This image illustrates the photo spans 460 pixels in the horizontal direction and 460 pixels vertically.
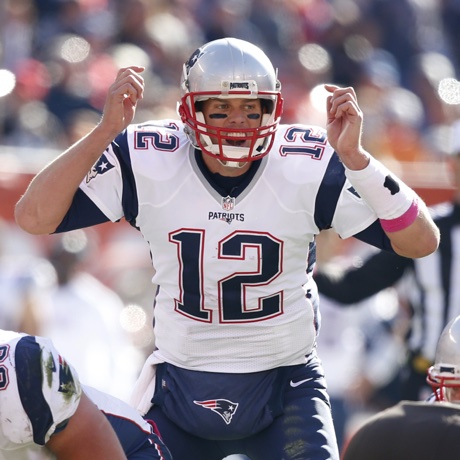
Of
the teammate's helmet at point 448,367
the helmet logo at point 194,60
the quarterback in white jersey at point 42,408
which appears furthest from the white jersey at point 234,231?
the quarterback in white jersey at point 42,408

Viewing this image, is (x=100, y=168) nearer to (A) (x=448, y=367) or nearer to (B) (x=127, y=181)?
(B) (x=127, y=181)

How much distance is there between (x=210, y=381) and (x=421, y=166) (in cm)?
497

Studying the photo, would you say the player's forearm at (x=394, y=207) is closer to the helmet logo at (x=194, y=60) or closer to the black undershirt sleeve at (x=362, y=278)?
the helmet logo at (x=194, y=60)

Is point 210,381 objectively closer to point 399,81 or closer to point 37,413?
point 37,413

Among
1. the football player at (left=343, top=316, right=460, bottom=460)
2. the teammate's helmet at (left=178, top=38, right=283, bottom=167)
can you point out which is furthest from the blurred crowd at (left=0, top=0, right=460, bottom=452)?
the football player at (left=343, top=316, right=460, bottom=460)

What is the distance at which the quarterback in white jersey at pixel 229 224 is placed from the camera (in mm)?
3826

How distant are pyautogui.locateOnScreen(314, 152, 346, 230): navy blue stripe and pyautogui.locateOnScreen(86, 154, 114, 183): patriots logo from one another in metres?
0.66

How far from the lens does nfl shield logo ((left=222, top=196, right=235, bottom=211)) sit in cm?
389

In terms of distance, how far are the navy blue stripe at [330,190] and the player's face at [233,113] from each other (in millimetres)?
274

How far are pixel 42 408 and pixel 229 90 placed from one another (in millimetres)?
1263

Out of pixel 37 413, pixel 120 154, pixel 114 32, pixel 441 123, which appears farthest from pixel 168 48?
pixel 37 413

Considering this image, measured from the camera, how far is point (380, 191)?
3721 mm

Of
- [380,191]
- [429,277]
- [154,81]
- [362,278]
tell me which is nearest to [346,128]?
[380,191]

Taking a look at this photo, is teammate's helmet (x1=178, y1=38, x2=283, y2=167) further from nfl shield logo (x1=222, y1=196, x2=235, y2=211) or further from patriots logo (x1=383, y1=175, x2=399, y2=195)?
patriots logo (x1=383, y1=175, x2=399, y2=195)
